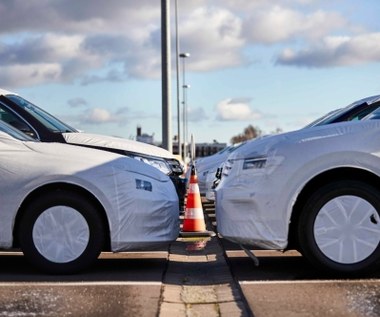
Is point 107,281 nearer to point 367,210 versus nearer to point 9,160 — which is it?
point 9,160

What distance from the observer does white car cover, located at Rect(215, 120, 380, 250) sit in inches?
215

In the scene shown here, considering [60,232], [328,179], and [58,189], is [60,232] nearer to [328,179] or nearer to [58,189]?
[58,189]

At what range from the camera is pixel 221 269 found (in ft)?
20.5

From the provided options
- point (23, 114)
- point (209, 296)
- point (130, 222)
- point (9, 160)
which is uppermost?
point (23, 114)

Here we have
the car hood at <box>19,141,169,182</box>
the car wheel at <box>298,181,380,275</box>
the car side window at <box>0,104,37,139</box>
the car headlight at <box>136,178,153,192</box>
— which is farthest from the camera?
the car side window at <box>0,104,37,139</box>

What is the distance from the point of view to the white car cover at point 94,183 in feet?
18.7

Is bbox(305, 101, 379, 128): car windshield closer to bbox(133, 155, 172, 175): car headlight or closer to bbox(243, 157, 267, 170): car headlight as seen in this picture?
bbox(243, 157, 267, 170): car headlight

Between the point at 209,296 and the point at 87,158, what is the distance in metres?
1.73

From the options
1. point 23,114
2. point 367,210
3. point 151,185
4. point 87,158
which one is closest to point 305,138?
point 367,210

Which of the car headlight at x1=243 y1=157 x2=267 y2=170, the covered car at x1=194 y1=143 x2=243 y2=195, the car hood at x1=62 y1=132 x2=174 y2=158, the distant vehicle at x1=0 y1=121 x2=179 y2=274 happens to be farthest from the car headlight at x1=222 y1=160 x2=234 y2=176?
the covered car at x1=194 y1=143 x2=243 y2=195

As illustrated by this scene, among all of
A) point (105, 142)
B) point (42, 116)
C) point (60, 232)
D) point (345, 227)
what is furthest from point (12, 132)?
point (345, 227)

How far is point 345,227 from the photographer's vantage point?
17.8 feet

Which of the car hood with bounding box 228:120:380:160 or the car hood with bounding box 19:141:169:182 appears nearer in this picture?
the car hood with bounding box 228:120:380:160

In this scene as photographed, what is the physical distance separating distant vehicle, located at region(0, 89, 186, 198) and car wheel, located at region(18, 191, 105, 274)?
205 centimetres
